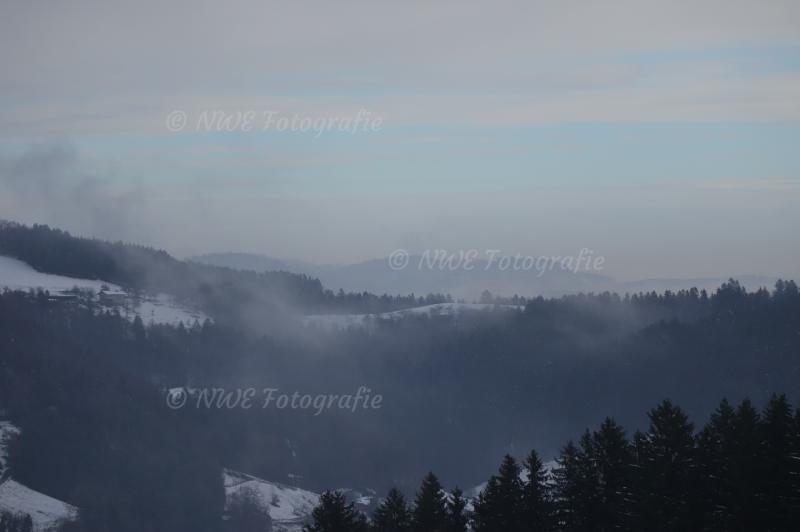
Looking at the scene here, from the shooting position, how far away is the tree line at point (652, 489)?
4978 centimetres

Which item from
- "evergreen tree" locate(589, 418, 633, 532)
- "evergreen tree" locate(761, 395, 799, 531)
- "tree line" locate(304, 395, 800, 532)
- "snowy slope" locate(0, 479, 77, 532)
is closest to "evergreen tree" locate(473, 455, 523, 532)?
"tree line" locate(304, 395, 800, 532)

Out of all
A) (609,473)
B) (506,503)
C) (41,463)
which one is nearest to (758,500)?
(609,473)

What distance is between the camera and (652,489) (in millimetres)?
53031

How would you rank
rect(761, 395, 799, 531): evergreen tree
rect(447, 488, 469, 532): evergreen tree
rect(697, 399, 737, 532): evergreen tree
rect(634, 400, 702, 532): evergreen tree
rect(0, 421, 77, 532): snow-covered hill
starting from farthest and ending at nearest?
rect(0, 421, 77, 532): snow-covered hill, rect(447, 488, 469, 532): evergreen tree, rect(634, 400, 702, 532): evergreen tree, rect(697, 399, 737, 532): evergreen tree, rect(761, 395, 799, 531): evergreen tree

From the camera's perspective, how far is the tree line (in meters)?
49.8

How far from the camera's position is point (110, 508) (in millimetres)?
185750

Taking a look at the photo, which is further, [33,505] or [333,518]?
[33,505]

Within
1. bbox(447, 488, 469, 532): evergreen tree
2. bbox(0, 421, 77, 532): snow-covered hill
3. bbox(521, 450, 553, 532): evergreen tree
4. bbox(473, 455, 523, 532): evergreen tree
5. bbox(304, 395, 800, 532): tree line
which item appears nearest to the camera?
bbox(304, 395, 800, 532): tree line

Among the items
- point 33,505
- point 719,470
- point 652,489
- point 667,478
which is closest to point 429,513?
point 652,489

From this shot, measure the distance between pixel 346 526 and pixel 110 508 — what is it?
141 metres

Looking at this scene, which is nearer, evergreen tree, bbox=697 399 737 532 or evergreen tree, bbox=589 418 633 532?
evergreen tree, bbox=697 399 737 532

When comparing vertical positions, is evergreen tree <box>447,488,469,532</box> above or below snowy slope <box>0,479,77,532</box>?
below

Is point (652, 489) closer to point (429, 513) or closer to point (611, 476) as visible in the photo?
point (611, 476)

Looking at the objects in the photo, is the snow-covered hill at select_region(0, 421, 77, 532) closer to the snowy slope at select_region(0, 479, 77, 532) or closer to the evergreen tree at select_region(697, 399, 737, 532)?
the snowy slope at select_region(0, 479, 77, 532)
